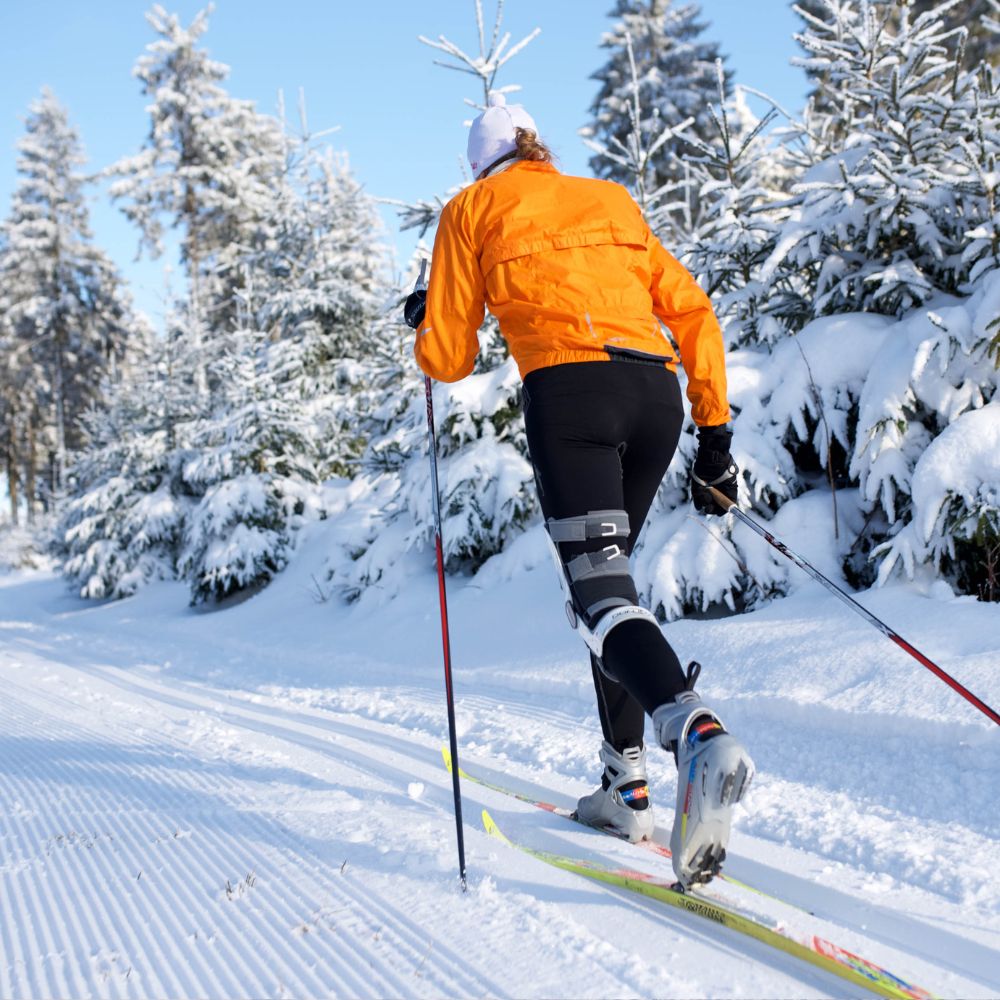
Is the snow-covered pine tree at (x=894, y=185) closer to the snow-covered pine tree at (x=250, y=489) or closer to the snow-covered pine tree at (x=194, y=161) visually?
the snow-covered pine tree at (x=250, y=489)

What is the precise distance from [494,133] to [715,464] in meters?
1.20

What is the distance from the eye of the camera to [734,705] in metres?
3.94

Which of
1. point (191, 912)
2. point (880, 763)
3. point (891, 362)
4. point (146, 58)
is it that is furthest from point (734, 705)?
point (146, 58)

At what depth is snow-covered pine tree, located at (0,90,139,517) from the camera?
85.0ft

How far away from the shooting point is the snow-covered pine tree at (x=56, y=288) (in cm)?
2592

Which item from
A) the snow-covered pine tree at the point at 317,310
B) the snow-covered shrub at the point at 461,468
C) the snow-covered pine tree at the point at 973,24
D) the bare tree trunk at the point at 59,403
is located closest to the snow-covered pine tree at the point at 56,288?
the bare tree trunk at the point at 59,403

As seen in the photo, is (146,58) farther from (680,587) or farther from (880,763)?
(880,763)

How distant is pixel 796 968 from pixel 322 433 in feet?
41.5

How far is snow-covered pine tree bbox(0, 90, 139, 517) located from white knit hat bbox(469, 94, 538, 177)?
25137 mm

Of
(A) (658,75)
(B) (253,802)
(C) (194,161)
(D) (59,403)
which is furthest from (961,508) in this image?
(D) (59,403)

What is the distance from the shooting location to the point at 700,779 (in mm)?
1746

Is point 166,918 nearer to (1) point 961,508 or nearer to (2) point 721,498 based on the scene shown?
(2) point 721,498

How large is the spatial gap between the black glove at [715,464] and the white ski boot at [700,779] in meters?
0.77

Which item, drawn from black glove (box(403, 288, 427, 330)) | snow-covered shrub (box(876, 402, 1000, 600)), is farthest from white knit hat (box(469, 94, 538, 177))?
snow-covered shrub (box(876, 402, 1000, 600))
